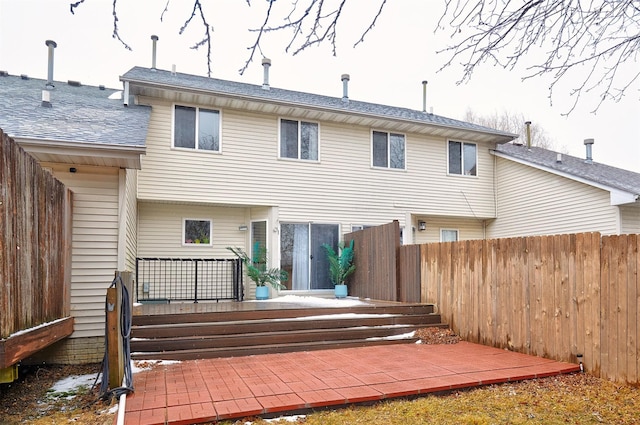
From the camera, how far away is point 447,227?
526 inches

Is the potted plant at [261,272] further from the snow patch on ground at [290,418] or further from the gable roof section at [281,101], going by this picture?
the snow patch on ground at [290,418]

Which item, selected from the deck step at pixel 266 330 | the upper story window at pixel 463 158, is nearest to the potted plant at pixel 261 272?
the deck step at pixel 266 330

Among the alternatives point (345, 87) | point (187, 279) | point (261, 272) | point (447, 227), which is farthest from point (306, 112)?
point (447, 227)

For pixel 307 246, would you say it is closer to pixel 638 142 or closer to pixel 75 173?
pixel 75 173

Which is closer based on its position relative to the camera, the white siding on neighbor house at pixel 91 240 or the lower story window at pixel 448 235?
the white siding on neighbor house at pixel 91 240

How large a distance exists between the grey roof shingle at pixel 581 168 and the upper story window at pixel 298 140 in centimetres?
591

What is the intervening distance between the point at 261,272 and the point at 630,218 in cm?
870

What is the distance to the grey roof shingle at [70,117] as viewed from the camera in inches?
241

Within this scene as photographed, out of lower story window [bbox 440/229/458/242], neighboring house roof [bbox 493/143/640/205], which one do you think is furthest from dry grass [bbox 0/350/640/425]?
lower story window [bbox 440/229/458/242]

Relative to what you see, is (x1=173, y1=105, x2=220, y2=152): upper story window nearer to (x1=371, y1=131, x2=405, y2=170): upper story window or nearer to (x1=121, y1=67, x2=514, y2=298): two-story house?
(x1=121, y1=67, x2=514, y2=298): two-story house

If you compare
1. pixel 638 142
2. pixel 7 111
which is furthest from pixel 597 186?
pixel 7 111

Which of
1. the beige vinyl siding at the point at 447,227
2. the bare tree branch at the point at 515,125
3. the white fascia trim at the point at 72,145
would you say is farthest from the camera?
the bare tree branch at the point at 515,125

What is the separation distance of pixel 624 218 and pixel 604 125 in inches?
226

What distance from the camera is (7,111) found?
709cm
